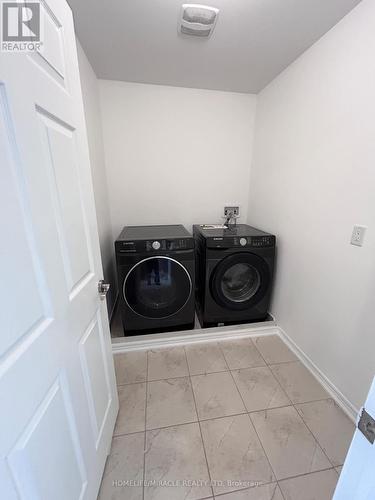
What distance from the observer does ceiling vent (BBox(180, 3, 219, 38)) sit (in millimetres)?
1177

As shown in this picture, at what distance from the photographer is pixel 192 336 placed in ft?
6.31

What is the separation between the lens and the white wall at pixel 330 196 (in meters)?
1.18

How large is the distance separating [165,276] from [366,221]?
1.39 meters

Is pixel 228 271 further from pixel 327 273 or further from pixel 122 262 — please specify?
pixel 122 262

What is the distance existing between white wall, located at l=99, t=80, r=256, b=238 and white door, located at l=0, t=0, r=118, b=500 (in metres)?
1.34

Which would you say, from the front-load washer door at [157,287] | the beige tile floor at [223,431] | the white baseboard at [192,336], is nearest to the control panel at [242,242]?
the front-load washer door at [157,287]

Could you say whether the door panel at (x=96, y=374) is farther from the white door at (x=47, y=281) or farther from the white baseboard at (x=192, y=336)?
the white baseboard at (x=192, y=336)

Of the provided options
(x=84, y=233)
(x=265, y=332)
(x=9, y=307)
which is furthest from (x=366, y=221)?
(x=9, y=307)

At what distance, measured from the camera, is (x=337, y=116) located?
1.32m

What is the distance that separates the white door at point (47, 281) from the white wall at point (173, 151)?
1.34m

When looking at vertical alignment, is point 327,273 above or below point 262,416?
above

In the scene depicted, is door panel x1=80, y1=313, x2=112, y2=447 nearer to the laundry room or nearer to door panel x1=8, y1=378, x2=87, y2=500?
the laundry room

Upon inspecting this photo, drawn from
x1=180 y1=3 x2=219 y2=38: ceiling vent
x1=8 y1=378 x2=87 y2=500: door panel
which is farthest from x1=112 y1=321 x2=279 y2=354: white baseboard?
x1=180 y1=3 x2=219 y2=38: ceiling vent

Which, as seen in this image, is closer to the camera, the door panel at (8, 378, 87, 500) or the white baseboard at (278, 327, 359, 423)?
the door panel at (8, 378, 87, 500)
